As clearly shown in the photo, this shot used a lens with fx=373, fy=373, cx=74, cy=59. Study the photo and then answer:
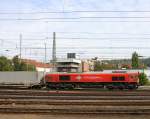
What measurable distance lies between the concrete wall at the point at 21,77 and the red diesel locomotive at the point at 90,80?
631 cm

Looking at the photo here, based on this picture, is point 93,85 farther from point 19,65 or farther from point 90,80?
point 19,65

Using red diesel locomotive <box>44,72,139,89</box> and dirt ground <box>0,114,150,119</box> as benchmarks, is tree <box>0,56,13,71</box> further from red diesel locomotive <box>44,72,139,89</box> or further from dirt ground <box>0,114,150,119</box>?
dirt ground <box>0,114,150,119</box>

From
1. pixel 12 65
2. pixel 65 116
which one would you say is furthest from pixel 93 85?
pixel 12 65

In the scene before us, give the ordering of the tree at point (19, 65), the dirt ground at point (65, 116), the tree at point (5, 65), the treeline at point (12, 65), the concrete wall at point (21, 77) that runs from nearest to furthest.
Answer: the dirt ground at point (65, 116) → the concrete wall at point (21, 77) → the tree at point (5, 65) → the treeline at point (12, 65) → the tree at point (19, 65)

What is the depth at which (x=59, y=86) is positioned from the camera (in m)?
54.2

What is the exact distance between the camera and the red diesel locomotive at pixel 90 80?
177 ft

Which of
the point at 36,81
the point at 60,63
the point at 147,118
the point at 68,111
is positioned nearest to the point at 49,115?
the point at 68,111

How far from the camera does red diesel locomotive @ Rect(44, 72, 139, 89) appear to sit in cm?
5384

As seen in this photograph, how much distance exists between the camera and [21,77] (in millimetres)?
64062

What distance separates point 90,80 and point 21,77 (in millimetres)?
14776

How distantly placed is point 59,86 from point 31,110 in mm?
33753

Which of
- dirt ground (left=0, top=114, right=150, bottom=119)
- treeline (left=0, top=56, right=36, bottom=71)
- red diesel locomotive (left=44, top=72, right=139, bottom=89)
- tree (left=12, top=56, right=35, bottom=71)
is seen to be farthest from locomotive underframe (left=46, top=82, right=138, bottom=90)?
treeline (left=0, top=56, right=36, bottom=71)

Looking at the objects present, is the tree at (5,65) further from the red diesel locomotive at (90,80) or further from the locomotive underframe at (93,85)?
the red diesel locomotive at (90,80)

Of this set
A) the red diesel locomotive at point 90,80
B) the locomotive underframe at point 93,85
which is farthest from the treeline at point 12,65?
the locomotive underframe at point 93,85
